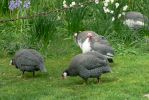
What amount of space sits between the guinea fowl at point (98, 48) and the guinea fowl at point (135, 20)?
2.23 metres

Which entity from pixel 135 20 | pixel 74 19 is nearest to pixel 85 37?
pixel 74 19

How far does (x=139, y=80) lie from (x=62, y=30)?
13.0 feet

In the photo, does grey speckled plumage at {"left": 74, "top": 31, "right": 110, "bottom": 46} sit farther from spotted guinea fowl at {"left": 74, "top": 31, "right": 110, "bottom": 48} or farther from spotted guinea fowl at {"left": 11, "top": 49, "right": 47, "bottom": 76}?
spotted guinea fowl at {"left": 11, "top": 49, "right": 47, "bottom": 76}

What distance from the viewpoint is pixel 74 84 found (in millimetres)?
7957

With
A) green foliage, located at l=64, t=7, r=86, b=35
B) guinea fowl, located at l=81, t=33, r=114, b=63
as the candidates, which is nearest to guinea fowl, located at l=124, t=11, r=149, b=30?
green foliage, located at l=64, t=7, r=86, b=35

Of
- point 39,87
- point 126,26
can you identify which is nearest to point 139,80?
point 39,87

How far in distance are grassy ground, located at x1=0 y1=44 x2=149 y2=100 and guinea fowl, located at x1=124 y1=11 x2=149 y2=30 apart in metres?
1.86

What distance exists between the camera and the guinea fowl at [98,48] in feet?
28.8

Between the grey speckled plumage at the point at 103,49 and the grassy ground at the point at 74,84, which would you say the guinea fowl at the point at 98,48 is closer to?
the grey speckled plumage at the point at 103,49

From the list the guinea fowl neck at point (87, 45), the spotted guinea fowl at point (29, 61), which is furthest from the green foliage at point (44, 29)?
the spotted guinea fowl at point (29, 61)

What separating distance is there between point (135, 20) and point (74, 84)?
377 centimetres

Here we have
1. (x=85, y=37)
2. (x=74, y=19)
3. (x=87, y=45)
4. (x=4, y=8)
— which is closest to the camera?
(x=87, y=45)

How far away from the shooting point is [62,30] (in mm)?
11562

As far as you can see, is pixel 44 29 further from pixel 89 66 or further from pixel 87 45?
pixel 89 66
